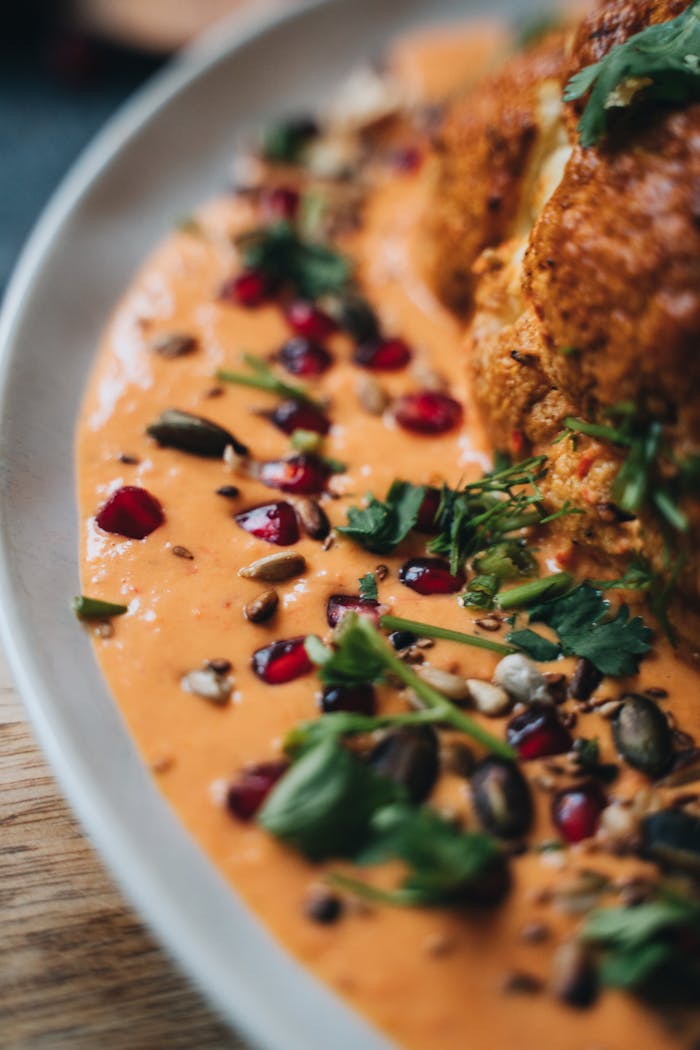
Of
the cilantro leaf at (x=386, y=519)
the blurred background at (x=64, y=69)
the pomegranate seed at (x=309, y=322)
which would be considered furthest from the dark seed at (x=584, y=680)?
the blurred background at (x=64, y=69)

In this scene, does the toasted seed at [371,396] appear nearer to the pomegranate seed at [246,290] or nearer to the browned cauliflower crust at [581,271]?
the browned cauliflower crust at [581,271]

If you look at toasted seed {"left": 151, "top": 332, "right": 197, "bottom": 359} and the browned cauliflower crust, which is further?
toasted seed {"left": 151, "top": 332, "right": 197, "bottom": 359}

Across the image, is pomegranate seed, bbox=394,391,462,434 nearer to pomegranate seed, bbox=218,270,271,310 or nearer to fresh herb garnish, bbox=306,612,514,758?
pomegranate seed, bbox=218,270,271,310

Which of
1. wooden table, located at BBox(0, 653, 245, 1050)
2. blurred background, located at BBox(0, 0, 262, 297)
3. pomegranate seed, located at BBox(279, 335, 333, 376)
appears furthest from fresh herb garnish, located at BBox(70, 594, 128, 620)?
blurred background, located at BBox(0, 0, 262, 297)

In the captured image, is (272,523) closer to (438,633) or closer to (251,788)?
(438,633)

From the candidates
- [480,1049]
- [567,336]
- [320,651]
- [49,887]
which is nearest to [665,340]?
[567,336]

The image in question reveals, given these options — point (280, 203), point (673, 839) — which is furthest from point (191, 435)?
point (673, 839)
